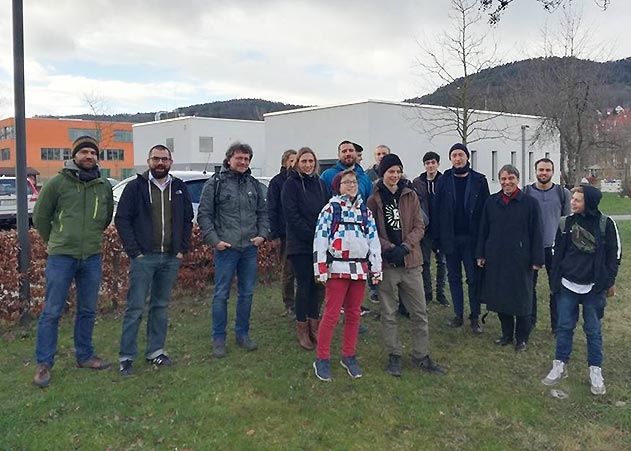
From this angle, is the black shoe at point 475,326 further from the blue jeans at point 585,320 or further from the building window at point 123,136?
the building window at point 123,136

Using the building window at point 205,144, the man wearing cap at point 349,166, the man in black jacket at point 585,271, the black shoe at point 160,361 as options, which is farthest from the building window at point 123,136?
the man in black jacket at point 585,271

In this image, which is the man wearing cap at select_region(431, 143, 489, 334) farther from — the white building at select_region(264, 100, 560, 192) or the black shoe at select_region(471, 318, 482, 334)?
the white building at select_region(264, 100, 560, 192)

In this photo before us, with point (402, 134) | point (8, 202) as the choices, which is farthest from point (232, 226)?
point (402, 134)

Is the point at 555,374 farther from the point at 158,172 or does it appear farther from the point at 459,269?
the point at 158,172

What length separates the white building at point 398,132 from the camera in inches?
1069

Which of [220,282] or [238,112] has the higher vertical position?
[238,112]

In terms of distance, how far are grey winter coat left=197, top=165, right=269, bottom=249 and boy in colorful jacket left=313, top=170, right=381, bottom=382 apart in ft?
2.81

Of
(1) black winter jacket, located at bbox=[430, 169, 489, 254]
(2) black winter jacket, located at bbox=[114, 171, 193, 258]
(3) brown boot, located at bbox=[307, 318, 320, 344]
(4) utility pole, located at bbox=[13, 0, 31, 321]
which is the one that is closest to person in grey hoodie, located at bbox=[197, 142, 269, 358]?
(2) black winter jacket, located at bbox=[114, 171, 193, 258]

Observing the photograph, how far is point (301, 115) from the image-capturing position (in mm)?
30031

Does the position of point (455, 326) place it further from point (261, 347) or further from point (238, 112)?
point (238, 112)

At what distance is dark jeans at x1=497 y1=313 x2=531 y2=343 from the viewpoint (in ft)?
19.0

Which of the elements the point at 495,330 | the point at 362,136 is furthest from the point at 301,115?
the point at 495,330

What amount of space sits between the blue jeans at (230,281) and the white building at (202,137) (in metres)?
32.7

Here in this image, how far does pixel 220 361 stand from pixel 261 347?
0.50 m
